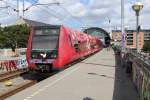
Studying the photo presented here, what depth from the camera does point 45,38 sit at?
22375mm

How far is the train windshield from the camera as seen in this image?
864 inches

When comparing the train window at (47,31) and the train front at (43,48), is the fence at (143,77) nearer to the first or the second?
the train front at (43,48)

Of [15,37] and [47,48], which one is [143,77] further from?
[15,37]

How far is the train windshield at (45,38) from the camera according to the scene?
2194 cm

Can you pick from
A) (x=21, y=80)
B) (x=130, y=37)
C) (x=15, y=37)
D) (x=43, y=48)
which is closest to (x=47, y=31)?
(x=43, y=48)

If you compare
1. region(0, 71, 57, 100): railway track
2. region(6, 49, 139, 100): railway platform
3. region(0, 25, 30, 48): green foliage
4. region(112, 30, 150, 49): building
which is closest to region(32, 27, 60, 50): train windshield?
region(0, 71, 57, 100): railway track

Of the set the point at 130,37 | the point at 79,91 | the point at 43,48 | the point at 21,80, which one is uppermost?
the point at 130,37

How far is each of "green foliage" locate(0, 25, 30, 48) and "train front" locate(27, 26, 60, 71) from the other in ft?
178

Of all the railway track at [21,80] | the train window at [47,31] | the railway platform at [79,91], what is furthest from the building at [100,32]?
the railway platform at [79,91]

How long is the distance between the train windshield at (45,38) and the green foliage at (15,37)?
178ft

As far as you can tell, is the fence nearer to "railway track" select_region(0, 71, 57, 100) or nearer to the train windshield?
"railway track" select_region(0, 71, 57, 100)

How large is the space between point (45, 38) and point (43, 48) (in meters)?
0.81

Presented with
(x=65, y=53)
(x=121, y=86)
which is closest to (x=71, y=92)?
(x=121, y=86)

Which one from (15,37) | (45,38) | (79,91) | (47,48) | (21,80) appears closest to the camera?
(79,91)
